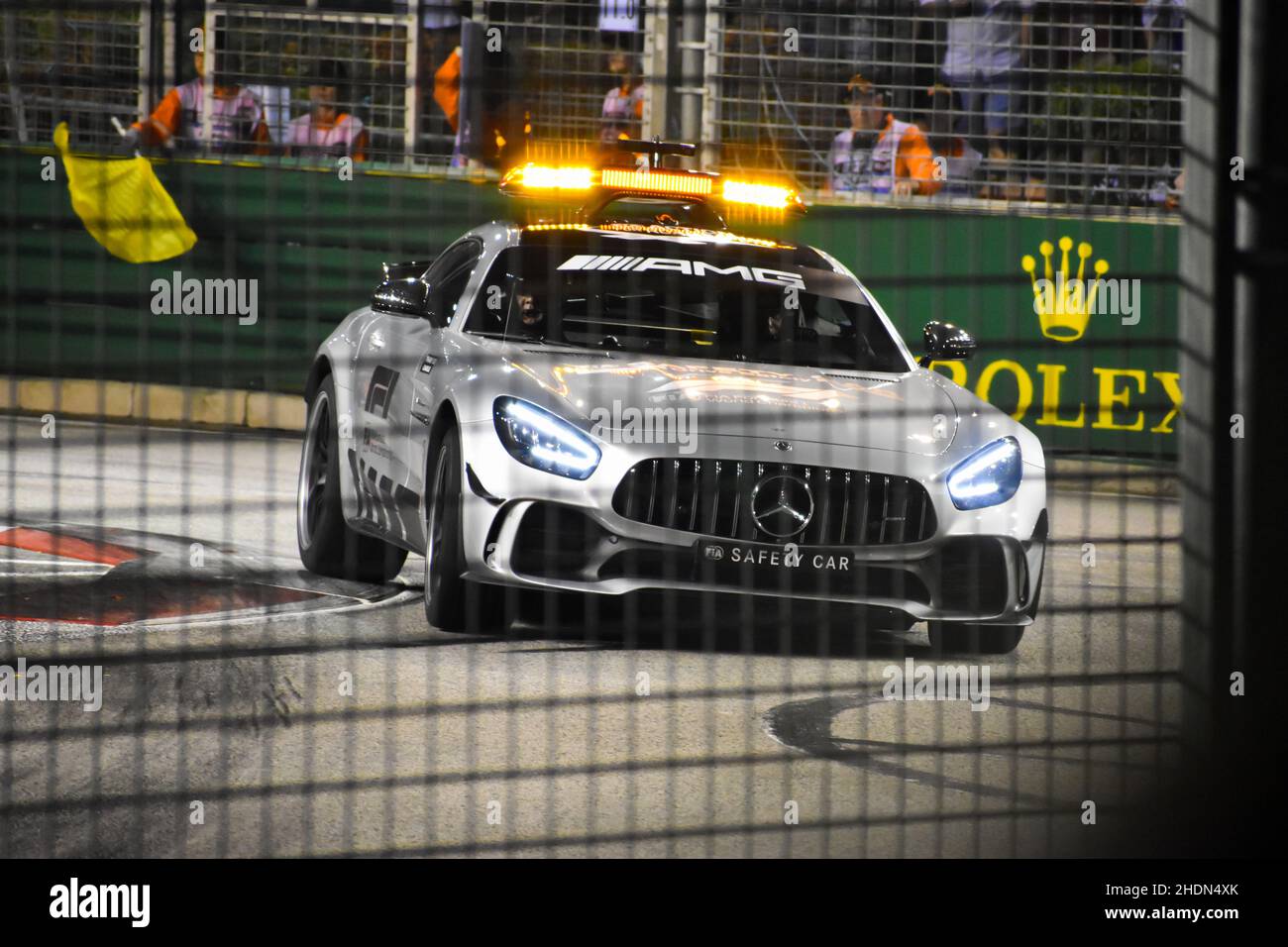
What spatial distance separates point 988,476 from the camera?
736 centimetres

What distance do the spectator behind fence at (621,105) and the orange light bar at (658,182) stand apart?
5128 mm

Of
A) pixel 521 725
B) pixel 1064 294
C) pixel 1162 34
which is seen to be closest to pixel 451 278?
pixel 521 725

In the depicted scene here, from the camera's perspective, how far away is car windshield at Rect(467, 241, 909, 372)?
8.01 metres

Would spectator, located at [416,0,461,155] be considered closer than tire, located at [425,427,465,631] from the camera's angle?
No

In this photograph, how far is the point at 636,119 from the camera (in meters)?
13.4

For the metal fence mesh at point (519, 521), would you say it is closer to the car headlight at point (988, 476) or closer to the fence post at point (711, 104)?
the fence post at point (711, 104)

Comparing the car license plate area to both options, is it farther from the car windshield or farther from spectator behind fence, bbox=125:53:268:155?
spectator behind fence, bbox=125:53:268:155

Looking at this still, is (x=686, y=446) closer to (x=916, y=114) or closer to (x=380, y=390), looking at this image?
(x=380, y=390)

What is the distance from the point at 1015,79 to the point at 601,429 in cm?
216

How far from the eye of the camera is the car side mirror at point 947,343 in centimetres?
827

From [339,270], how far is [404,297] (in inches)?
292

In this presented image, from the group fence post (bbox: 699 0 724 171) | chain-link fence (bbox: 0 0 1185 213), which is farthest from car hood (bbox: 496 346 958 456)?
chain-link fence (bbox: 0 0 1185 213)

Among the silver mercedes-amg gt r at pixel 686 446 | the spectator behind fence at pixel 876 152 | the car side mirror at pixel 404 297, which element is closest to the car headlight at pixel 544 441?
the silver mercedes-amg gt r at pixel 686 446
